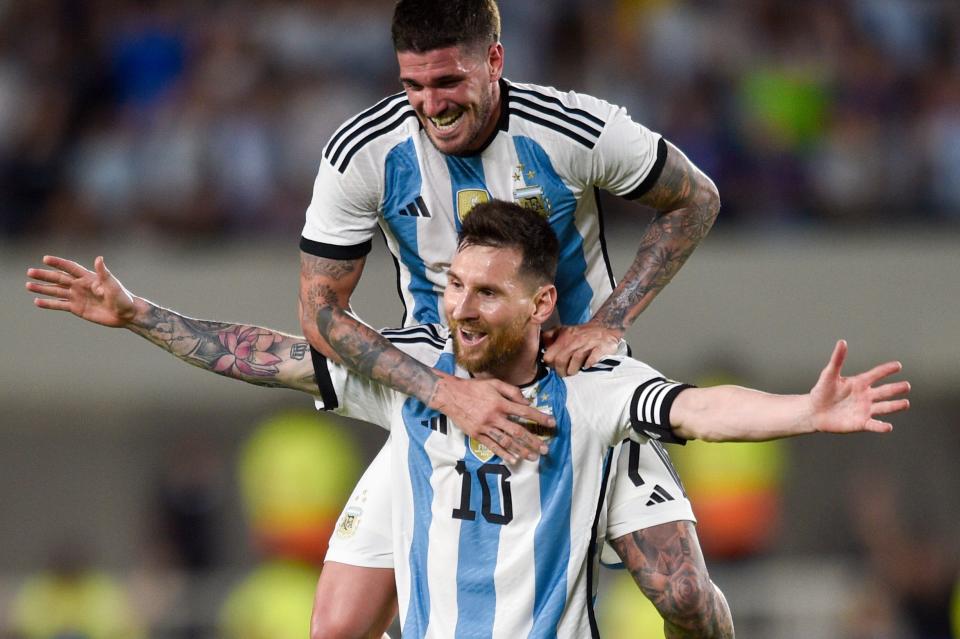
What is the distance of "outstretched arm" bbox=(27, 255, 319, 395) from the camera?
18.9 ft

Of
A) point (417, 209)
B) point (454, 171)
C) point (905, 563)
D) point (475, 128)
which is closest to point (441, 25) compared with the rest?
point (475, 128)

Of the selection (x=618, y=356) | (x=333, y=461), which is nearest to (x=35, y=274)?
(x=618, y=356)

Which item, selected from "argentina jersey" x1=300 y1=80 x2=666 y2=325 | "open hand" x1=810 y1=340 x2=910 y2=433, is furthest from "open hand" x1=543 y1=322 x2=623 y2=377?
"open hand" x1=810 y1=340 x2=910 y2=433

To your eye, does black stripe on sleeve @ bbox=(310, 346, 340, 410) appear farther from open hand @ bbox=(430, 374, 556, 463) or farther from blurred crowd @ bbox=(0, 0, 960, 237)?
blurred crowd @ bbox=(0, 0, 960, 237)

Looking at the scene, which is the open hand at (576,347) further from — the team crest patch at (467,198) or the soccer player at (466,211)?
the team crest patch at (467,198)

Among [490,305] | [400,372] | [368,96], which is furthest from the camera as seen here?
[368,96]

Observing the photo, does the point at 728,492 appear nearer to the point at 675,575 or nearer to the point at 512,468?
the point at 675,575

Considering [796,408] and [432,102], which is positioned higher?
[432,102]

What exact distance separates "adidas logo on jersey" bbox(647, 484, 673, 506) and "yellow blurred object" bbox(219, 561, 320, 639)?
4747 millimetres

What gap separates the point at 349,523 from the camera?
19.7ft

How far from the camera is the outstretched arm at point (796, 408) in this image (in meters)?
4.71

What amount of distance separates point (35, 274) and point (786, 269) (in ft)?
22.8

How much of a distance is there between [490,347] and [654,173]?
982 millimetres

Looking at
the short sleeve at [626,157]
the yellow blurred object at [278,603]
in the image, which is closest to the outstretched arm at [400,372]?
the short sleeve at [626,157]
